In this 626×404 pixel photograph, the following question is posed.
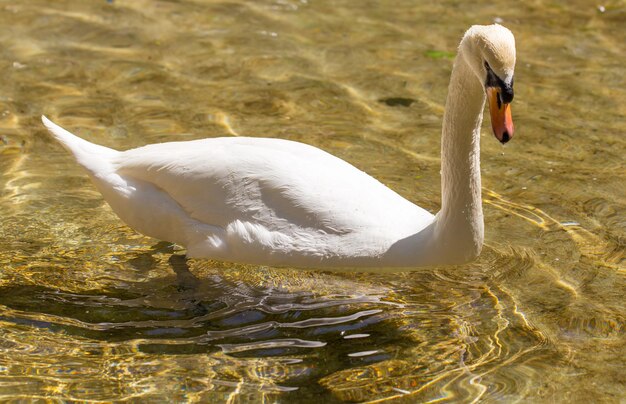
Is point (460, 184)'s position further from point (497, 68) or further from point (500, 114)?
point (497, 68)

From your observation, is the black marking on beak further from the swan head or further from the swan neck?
the swan neck

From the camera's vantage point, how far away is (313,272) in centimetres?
545

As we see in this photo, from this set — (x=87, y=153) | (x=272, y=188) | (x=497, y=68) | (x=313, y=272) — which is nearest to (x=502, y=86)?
(x=497, y=68)

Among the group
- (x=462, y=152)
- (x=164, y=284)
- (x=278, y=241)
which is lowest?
(x=164, y=284)

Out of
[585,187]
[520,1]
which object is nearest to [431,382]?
[585,187]

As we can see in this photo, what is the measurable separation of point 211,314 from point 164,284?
1.45 feet

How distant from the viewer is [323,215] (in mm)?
4910

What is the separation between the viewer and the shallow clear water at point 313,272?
4551mm

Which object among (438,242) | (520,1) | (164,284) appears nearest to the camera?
(438,242)

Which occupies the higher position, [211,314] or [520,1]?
[520,1]

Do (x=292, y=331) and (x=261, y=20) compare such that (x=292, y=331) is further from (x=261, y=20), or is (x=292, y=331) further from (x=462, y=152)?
(x=261, y=20)

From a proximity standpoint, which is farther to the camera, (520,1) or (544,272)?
(520,1)

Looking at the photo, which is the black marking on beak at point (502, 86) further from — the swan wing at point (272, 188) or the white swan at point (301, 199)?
the swan wing at point (272, 188)

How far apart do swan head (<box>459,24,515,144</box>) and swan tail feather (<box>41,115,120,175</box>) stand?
7.07 ft
